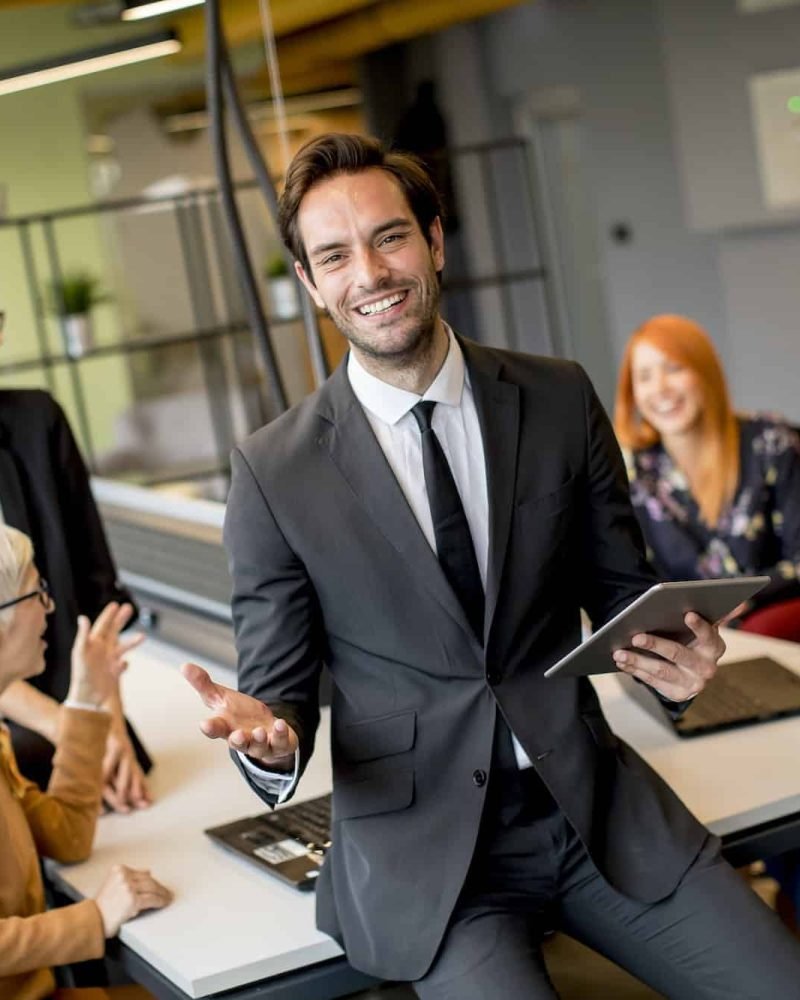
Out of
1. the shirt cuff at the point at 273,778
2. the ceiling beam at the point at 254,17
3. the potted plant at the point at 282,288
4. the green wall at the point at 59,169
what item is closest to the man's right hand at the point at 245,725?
the shirt cuff at the point at 273,778

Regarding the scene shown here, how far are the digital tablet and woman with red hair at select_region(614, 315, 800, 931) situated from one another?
197cm

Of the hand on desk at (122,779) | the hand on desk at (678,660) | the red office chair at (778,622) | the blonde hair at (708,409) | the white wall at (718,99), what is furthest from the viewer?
the white wall at (718,99)

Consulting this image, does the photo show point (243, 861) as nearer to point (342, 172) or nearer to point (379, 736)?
point (379, 736)

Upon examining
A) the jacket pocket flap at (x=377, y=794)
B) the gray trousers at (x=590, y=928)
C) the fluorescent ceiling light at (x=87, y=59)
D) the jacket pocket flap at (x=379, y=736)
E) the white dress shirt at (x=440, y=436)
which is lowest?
the gray trousers at (x=590, y=928)

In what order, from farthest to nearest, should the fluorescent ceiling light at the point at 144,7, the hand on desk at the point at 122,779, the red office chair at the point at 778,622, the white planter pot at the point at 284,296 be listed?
1. the white planter pot at the point at 284,296
2. the fluorescent ceiling light at the point at 144,7
3. the red office chair at the point at 778,622
4. the hand on desk at the point at 122,779

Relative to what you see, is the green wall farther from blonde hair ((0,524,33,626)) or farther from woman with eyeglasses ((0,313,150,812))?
blonde hair ((0,524,33,626))

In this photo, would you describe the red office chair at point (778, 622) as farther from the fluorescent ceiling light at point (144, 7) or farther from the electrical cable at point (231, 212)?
the fluorescent ceiling light at point (144, 7)

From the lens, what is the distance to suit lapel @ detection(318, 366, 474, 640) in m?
1.89

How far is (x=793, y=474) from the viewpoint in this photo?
376cm

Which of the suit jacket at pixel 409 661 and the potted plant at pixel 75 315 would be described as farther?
the potted plant at pixel 75 315

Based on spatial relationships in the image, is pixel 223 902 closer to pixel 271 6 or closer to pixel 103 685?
pixel 103 685

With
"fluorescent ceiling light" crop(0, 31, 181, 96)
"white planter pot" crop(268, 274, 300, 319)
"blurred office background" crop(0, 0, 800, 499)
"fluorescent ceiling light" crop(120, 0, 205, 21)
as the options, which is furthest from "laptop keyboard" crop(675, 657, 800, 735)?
"white planter pot" crop(268, 274, 300, 319)

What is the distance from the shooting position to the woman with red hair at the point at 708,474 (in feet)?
12.3

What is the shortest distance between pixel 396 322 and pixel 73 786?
37.7 inches
